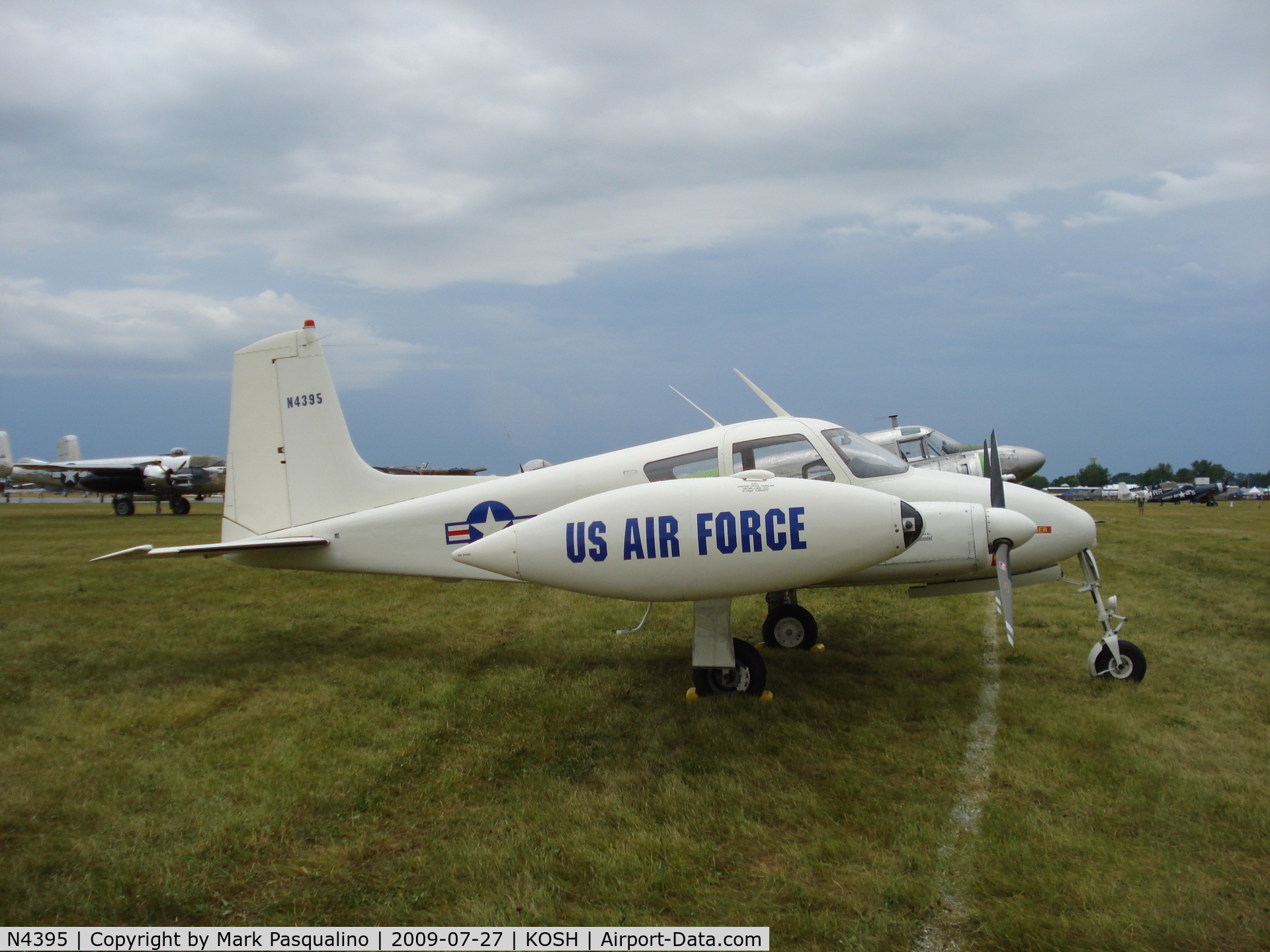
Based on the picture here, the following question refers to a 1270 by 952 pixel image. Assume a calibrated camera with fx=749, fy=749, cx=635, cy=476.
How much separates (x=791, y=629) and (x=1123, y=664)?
122 inches

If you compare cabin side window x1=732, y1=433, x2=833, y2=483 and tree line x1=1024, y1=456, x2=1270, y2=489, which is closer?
cabin side window x1=732, y1=433, x2=833, y2=483

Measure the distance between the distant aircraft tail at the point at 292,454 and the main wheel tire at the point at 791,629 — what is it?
3.87m

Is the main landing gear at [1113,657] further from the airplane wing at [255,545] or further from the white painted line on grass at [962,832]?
the airplane wing at [255,545]

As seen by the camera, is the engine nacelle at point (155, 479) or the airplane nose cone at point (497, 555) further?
the engine nacelle at point (155, 479)

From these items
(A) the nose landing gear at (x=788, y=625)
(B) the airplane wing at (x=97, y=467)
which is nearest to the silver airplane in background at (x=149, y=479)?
(B) the airplane wing at (x=97, y=467)

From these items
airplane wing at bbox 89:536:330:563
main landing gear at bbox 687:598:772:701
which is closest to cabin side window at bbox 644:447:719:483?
main landing gear at bbox 687:598:772:701

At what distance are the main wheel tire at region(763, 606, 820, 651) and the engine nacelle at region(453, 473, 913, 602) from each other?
9.98 feet

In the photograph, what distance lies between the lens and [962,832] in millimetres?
4055

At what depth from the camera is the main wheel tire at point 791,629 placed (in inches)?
326

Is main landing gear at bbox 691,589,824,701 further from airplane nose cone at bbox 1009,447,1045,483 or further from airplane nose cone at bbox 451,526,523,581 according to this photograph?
airplane nose cone at bbox 1009,447,1045,483

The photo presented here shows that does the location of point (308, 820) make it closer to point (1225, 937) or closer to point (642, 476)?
point (642, 476)

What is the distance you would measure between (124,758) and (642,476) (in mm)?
4495

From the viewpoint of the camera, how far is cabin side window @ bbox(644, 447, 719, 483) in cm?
689

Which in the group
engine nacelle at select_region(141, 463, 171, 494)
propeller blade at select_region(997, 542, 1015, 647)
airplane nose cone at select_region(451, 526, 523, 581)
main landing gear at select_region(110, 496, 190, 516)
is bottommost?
propeller blade at select_region(997, 542, 1015, 647)
